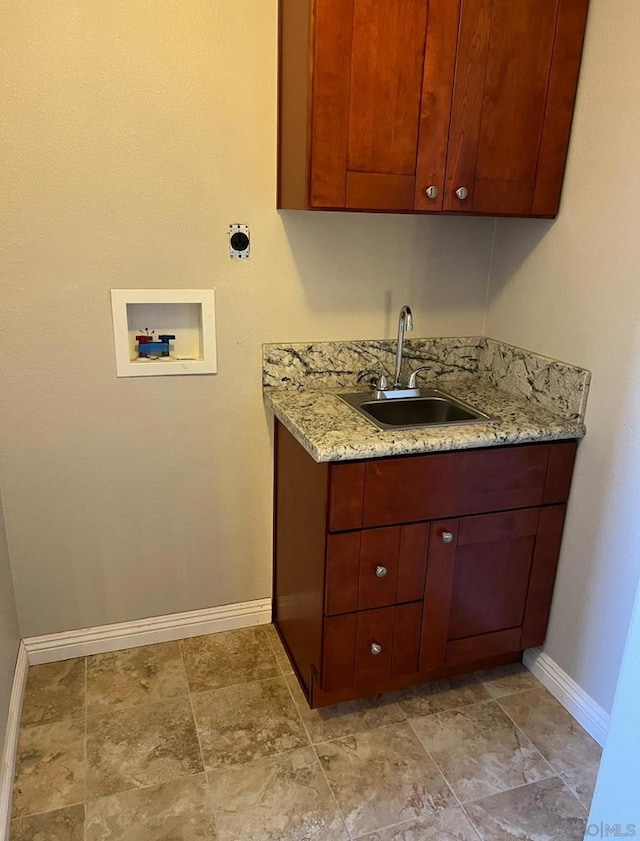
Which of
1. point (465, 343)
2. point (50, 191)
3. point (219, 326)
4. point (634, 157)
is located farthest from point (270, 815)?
point (634, 157)

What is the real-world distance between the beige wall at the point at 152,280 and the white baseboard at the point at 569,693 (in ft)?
3.28

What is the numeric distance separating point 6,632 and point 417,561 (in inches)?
48.4

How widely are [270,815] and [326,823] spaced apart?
0.47ft

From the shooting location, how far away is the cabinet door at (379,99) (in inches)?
59.8

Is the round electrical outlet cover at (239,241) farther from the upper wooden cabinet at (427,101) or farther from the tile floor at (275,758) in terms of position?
the tile floor at (275,758)

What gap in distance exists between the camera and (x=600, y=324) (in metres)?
1.72

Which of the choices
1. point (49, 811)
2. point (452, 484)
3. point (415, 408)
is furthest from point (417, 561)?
point (49, 811)

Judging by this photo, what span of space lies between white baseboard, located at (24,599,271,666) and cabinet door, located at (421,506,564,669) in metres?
0.73

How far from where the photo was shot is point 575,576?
6.15ft

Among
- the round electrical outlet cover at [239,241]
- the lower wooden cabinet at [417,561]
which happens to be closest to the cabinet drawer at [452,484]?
the lower wooden cabinet at [417,561]

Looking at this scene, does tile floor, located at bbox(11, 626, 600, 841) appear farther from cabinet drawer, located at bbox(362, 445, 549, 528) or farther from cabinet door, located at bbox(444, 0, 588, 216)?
cabinet door, located at bbox(444, 0, 588, 216)

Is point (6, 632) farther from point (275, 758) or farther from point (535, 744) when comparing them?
point (535, 744)

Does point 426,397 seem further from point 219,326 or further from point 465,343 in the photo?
point 219,326

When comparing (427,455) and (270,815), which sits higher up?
(427,455)
